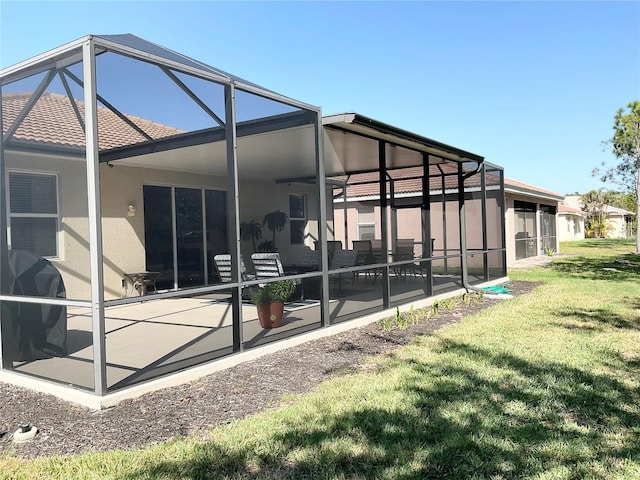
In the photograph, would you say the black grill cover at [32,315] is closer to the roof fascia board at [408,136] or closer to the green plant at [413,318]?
the roof fascia board at [408,136]

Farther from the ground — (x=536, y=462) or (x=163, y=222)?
(x=163, y=222)

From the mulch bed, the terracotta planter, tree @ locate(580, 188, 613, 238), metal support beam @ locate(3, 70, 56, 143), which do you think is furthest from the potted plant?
tree @ locate(580, 188, 613, 238)

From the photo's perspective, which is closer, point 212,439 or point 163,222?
point 212,439

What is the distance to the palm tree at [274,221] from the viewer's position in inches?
488

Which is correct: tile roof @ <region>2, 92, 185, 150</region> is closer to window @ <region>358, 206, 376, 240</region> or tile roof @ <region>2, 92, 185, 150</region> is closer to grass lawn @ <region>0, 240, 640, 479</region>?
grass lawn @ <region>0, 240, 640, 479</region>

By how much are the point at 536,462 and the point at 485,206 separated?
30.0ft

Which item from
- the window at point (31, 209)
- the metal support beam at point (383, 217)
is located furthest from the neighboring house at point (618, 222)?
the window at point (31, 209)

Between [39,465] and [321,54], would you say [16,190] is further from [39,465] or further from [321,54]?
[321,54]

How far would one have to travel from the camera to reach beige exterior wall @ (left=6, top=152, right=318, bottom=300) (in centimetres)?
437

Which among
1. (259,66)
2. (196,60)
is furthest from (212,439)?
(259,66)

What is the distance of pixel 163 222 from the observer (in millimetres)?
9508

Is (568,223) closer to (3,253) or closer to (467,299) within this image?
(467,299)

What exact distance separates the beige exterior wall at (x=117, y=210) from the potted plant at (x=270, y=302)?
2.09 metres

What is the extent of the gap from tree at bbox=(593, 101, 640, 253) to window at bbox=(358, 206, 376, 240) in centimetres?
1438
